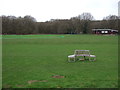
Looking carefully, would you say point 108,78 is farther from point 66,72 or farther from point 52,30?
point 52,30

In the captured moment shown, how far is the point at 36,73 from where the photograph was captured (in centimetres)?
1024

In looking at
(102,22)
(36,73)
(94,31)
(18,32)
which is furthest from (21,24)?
(36,73)

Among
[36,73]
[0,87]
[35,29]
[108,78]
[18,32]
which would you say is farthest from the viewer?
[35,29]

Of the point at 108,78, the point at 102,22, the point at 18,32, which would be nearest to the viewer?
the point at 108,78

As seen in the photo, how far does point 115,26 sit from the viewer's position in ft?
374

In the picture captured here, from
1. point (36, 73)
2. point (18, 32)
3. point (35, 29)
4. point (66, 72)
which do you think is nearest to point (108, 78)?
point (66, 72)

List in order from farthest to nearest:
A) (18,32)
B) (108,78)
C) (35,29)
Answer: (35,29)
(18,32)
(108,78)

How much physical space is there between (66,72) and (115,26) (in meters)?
109

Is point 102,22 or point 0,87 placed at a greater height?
point 102,22

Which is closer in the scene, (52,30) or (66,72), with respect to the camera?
(66,72)

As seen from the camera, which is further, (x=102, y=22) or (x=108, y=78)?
(x=102, y=22)

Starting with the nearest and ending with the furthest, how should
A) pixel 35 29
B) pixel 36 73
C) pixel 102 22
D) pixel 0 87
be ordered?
pixel 0 87
pixel 36 73
pixel 35 29
pixel 102 22

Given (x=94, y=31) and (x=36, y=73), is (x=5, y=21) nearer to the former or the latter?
(x=94, y=31)

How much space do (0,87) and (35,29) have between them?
10599cm
